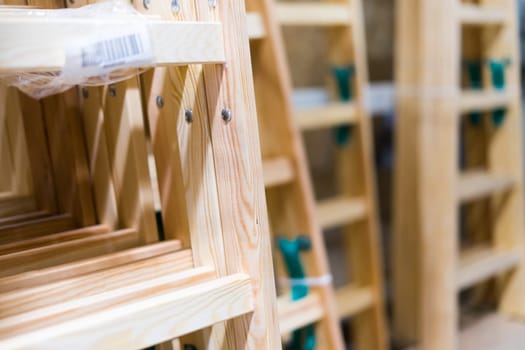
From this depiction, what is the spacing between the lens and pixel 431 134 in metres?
1.43

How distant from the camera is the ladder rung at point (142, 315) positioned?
482 millimetres

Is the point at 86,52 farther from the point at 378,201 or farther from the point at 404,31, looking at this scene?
the point at 378,201

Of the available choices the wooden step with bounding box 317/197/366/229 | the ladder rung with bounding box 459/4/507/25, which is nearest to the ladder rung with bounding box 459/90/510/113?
the ladder rung with bounding box 459/4/507/25

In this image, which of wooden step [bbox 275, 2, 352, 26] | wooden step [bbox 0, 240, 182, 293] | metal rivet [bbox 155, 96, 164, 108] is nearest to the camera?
wooden step [bbox 0, 240, 182, 293]

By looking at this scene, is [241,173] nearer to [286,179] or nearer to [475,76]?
[286,179]

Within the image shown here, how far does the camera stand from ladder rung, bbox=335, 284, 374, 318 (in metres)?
1.36

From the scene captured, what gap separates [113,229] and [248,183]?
257 mm

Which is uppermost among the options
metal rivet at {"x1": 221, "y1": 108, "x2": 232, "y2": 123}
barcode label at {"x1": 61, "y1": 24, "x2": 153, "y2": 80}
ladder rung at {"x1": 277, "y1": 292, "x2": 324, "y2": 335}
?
barcode label at {"x1": 61, "y1": 24, "x2": 153, "y2": 80}

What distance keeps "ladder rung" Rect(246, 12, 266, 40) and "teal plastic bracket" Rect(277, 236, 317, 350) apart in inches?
17.6

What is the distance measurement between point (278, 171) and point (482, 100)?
0.79m

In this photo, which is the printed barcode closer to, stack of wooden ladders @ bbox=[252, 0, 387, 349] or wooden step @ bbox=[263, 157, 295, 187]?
wooden step @ bbox=[263, 157, 295, 187]

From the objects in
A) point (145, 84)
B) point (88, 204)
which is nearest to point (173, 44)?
point (145, 84)

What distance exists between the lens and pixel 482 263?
157cm

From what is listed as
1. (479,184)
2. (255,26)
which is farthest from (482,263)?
(255,26)
